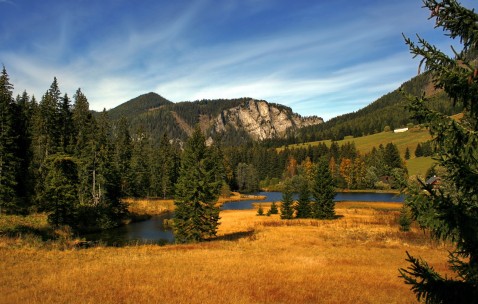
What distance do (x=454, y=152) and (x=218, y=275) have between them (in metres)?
14.3

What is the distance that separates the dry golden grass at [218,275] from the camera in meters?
13.9

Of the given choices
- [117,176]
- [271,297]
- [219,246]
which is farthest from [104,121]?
[271,297]

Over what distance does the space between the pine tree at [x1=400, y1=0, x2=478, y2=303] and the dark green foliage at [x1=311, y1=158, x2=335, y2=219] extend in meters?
50.4

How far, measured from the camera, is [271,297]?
47.1ft

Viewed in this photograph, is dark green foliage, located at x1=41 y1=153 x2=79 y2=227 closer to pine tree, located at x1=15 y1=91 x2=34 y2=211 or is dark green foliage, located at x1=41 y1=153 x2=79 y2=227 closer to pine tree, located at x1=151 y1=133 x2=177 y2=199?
pine tree, located at x1=15 y1=91 x2=34 y2=211

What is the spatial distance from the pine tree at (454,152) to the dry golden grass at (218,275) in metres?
8.66

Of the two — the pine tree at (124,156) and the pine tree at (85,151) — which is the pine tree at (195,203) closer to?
the pine tree at (85,151)

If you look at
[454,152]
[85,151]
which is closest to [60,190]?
[85,151]

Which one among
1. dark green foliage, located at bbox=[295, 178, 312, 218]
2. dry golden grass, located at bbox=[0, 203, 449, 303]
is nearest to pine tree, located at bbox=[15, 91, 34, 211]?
dry golden grass, located at bbox=[0, 203, 449, 303]

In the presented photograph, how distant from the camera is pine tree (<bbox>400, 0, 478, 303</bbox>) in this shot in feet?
20.5

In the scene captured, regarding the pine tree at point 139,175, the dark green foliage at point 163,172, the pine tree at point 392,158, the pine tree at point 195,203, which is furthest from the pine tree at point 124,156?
the pine tree at point 392,158

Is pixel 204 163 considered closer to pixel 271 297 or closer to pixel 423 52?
pixel 271 297

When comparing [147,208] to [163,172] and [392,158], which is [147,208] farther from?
[392,158]

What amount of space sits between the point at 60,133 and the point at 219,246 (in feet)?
146
